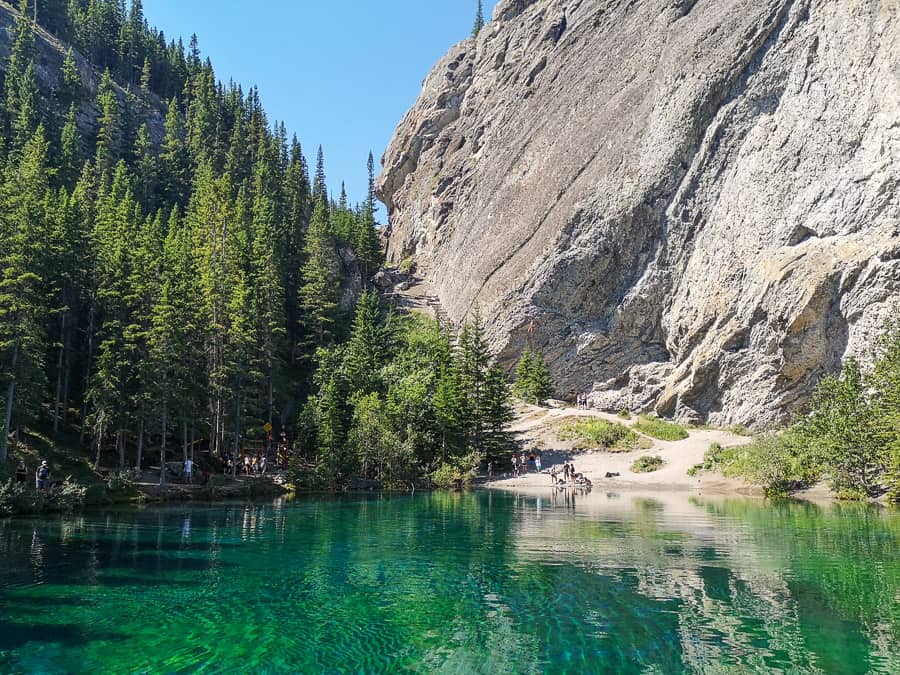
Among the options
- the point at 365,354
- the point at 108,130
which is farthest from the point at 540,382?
the point at 108,130

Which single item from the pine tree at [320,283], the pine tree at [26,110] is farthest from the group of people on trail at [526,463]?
the pine tree at [26,110]

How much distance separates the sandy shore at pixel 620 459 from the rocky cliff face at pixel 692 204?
646cm

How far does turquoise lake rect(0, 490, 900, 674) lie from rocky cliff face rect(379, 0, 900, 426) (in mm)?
32673

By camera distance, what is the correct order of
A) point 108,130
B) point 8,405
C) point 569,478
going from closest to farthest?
point 8,405
point 569,478
point 108,130

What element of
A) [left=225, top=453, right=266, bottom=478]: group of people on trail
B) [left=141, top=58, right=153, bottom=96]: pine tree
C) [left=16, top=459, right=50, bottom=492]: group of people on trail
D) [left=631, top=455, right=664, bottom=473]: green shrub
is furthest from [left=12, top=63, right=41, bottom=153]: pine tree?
[left=631, top=455, right=664, bottom=473]: green shrub

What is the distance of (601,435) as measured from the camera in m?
55.9

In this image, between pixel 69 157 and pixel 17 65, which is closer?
pixel 69 157

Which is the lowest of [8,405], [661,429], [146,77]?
[661,429]

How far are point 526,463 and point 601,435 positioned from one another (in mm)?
7085

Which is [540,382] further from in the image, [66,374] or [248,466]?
[66,374]

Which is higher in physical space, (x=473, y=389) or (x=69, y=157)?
(x=69, y=157)

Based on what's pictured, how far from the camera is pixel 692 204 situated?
66.8 meters

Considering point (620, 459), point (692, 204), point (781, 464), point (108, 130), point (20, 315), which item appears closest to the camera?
Result: point (20, 315)

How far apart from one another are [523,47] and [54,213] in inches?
3335
